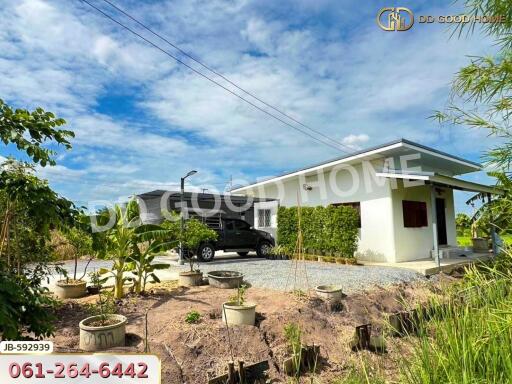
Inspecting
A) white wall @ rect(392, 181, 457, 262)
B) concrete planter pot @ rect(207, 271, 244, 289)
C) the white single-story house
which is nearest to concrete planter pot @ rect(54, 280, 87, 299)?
concrete planter pot @ rect(207, 271, 244, 289)

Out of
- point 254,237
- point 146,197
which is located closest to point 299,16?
point 254,237

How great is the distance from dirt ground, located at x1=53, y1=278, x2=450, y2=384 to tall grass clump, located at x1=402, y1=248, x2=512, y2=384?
0.68 metres

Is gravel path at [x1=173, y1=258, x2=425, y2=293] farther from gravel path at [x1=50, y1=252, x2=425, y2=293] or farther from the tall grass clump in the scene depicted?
the tall grass clump

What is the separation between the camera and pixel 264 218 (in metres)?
20.8

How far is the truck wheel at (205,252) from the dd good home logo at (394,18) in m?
11.5

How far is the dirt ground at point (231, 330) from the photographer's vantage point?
4.91 meters

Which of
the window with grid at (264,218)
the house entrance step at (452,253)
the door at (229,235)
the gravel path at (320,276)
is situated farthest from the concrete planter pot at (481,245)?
the door at (229,235)

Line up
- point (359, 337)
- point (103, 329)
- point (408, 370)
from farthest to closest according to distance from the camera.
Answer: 1. point (359, 337)
2. point (103, 329)
3. point (408, 370)

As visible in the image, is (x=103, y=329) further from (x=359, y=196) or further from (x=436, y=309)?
(x=359, y=196)

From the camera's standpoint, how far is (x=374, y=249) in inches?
590

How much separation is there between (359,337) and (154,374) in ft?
16.8

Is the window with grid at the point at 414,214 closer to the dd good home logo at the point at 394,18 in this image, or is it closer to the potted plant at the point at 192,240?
the potted plant at the point at 192,240

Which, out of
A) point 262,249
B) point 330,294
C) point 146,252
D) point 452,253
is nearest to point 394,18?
point 330,294

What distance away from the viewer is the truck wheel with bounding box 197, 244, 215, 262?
15.2m
